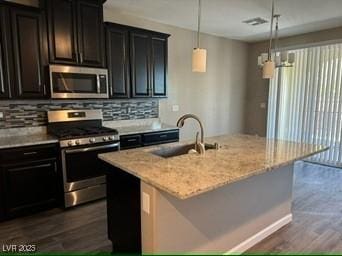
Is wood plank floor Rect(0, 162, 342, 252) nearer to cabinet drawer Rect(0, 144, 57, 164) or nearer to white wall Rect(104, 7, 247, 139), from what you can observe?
cabinet drawer Rect(0, 144, 57, 164)

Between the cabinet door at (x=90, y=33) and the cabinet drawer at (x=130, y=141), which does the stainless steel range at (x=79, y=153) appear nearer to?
the cabinet drawer at (x=130, y=141)

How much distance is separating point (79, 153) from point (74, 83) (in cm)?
90

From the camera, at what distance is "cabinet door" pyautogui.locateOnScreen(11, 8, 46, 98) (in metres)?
2.71

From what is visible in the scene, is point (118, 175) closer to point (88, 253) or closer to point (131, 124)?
point (88, 253)

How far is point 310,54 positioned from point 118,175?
4.71 metres

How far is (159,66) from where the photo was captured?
397 cm

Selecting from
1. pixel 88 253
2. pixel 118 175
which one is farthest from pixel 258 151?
pixel 88 253

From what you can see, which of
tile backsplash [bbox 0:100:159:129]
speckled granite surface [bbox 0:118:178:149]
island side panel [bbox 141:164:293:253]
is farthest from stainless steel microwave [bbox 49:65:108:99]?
island side panel [bbox 141:164:293:253]

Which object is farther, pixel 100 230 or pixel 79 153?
pixel 79 153

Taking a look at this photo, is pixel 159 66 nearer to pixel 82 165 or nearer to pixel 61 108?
pixel 61 108

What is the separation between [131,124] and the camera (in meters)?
4.15

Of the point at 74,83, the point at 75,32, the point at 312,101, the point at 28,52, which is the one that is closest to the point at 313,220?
the point at 312,101

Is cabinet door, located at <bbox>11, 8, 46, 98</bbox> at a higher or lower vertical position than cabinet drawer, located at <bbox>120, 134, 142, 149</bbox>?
higher

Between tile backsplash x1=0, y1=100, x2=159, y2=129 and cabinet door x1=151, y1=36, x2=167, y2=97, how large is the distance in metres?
0.39
